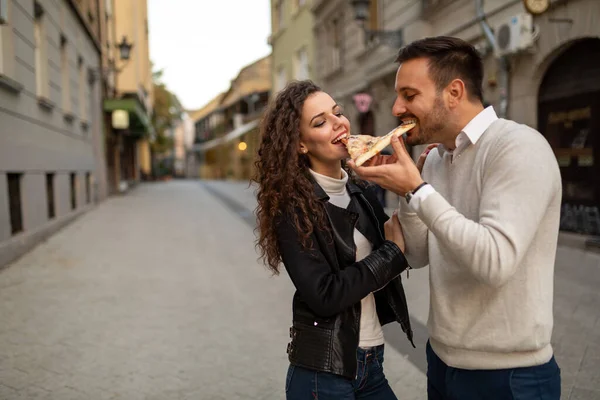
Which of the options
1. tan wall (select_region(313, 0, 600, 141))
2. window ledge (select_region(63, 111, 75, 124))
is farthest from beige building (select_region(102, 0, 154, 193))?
tan wall (select_region(313, 0, 600, 141))

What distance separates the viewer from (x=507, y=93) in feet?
32.1

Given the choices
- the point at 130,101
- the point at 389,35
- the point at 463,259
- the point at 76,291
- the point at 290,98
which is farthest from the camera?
the point at 130,101

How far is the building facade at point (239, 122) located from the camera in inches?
1871

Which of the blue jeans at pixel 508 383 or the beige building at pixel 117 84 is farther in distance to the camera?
the beige building at pixel 117 84

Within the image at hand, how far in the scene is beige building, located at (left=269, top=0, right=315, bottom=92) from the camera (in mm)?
23469

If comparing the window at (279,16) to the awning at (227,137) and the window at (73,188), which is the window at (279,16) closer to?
the awning at (227,137)

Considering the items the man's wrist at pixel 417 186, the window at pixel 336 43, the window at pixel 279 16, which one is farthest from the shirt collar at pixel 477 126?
the window at pixel 279 16

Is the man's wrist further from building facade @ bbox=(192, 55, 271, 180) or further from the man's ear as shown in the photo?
building facade @ bbox=(192, 55, 271, 180)

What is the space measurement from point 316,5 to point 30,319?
18996 mm

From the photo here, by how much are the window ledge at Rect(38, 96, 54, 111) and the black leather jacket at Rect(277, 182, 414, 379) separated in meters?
9.81

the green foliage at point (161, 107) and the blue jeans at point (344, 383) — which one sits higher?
the green foliage at point (161, 107)

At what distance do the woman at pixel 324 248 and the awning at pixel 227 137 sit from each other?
35.8m

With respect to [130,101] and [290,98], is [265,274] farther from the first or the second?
[130,101]

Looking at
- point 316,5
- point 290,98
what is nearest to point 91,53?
point 316,5
